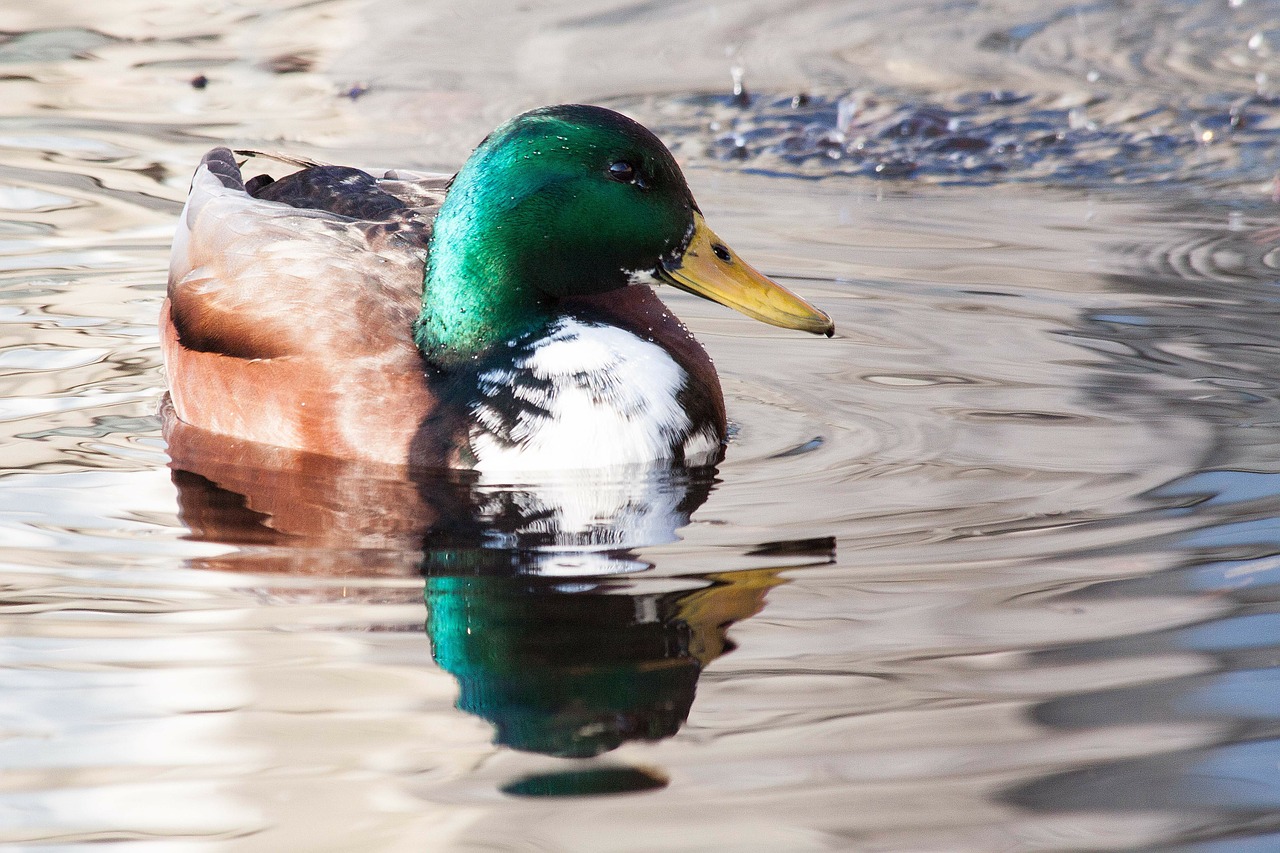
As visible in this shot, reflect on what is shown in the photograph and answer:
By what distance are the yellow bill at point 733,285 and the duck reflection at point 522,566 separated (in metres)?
0.53

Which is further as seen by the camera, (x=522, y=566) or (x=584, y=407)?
(x=584, y=407)

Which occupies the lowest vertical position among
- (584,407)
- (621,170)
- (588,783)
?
(588,783)

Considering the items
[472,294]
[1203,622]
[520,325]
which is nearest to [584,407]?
[520,325]

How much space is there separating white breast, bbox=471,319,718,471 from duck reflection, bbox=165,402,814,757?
0.30 feet

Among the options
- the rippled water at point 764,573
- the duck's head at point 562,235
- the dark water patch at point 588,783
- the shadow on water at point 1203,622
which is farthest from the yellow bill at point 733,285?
the dark water patch at point 588,783

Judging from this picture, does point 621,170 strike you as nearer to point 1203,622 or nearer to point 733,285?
point 733,285

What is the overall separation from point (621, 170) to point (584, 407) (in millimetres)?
730

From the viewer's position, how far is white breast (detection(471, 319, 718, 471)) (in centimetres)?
509

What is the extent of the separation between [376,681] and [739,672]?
777 millimetres

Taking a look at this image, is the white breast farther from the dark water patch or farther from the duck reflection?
the dark water patch

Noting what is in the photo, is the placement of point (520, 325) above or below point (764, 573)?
above

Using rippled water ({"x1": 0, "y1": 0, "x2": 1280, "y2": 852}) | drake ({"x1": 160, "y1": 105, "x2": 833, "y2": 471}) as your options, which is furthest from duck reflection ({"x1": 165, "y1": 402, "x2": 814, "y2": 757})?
drake ({"x1": 160, "y1": 105, "x2": 833, "y2": 471})

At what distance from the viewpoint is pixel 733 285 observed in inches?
207

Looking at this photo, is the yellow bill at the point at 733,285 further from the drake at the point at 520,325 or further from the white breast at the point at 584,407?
the white breast at the point at 584,407
